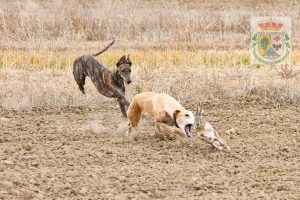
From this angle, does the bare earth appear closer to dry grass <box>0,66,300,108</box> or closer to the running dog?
the running dog

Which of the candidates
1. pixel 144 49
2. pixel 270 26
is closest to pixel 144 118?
pixel 144 49

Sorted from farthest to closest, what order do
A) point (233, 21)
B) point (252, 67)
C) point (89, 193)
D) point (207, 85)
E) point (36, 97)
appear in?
1. point (233, 21)
2. point (252, 67)
3. point (207, 85)
4. point (36, 97)
5. point (89, 193)

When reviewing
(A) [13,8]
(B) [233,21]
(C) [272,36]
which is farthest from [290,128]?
(A) [13,8]

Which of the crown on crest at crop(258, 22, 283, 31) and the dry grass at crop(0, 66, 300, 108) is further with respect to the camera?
the crown on crest at crop(258, 22, 283, 31)

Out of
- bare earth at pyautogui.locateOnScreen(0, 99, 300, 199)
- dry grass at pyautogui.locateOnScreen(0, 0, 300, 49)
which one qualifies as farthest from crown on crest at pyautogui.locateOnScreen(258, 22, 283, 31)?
bare earth at pyautogui.locateOnScreen(0, 99, 300, 199)

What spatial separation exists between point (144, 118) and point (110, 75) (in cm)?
81

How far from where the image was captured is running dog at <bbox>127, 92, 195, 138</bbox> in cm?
891

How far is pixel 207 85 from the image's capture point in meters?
13.5

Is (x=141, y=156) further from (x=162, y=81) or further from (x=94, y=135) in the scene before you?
(x=162, y=81)

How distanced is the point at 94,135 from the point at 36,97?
96.4 inches

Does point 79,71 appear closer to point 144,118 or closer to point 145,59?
point 144,118

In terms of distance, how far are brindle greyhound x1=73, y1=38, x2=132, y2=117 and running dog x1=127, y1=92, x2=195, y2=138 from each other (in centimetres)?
79

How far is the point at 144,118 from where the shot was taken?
11.3 metres

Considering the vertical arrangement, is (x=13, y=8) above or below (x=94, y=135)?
above
